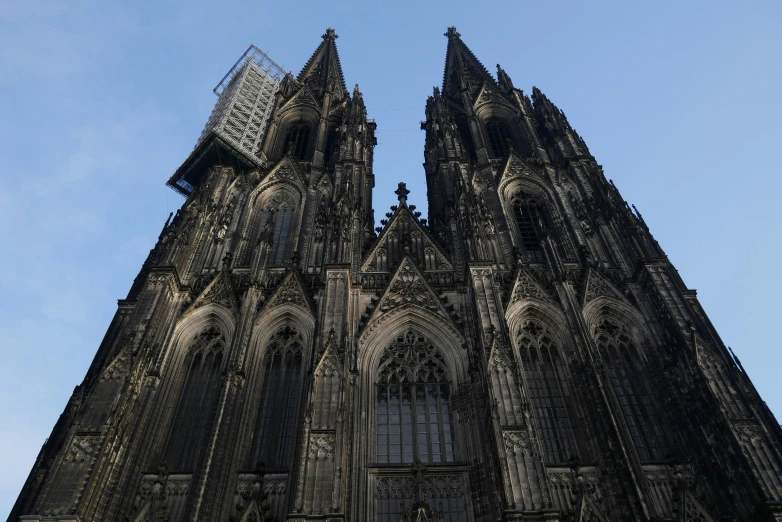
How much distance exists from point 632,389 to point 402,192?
40.5 feet

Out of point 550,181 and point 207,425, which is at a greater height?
point 550,181

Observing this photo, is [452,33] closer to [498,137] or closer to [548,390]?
[498,137]

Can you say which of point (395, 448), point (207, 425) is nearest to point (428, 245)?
point (395, 448)

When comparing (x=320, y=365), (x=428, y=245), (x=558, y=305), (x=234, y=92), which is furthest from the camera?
(x=234, y=92)

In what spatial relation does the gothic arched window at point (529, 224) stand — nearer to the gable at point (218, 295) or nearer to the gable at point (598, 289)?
the gable at point (598, 289)

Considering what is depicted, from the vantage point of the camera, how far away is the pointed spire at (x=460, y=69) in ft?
120

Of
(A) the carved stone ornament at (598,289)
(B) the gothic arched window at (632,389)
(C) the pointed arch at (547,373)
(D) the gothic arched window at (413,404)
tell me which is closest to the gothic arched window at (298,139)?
(D) the gothic arched window at (413,404)

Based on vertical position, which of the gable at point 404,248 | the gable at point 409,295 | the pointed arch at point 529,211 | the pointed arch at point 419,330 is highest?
the pointed arch at point 529,211

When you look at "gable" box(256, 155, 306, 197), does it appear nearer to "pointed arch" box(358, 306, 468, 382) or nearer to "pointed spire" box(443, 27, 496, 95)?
"pointed arch" box(358, 306, 468, 382)

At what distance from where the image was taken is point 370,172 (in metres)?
28.5

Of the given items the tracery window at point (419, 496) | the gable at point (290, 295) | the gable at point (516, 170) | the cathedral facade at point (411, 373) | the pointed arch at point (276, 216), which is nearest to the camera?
the cathedral facade at point (411, 373)

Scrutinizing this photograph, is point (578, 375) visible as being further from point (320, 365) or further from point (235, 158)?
point (235, 158)

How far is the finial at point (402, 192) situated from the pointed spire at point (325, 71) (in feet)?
35.8

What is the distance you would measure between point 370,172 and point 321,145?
10.8ft
